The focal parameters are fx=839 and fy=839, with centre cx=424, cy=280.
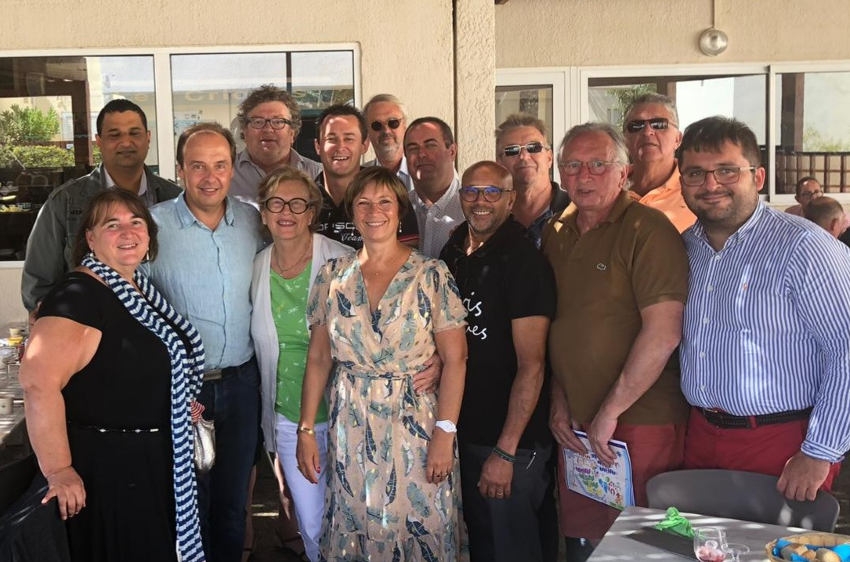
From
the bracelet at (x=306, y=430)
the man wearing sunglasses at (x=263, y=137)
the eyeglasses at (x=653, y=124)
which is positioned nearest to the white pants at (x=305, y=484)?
the bracelet at (x=306, y=430)

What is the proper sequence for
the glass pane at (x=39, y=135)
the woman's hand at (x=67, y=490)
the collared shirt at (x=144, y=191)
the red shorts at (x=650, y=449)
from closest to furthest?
the woman's hand at (x=67, y=490)
the red shorts at (x=650, y=449)
the collared shirt at (x=144, y=191)
the glass pane at (x=39, y=135)

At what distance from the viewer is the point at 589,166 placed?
3102 mm

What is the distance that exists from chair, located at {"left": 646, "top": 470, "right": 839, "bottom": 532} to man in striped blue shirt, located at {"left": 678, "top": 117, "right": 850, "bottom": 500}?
0.16 feet

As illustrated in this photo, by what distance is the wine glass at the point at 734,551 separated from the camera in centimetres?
213

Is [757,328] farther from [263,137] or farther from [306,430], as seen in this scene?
[263,137]

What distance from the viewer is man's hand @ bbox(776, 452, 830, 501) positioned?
2.59 metres

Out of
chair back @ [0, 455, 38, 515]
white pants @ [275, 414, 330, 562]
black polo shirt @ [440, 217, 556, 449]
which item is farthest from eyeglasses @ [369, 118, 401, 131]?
chair back @ [0, 455, 38, 515]

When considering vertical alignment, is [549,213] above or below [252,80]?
below

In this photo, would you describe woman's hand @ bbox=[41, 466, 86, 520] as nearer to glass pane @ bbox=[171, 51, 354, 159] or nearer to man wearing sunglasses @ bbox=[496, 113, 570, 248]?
man wearing sunglasses @ bbox=[496, 113, 570, 248]

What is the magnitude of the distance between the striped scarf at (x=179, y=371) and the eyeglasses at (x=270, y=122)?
1534 mm

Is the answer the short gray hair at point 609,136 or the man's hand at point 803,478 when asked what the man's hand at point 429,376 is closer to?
the short gray hair at point 609,136

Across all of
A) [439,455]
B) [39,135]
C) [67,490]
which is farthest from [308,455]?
[39,135]

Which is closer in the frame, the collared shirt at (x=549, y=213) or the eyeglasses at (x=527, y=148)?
the collared shirt at (x=549, y=213)

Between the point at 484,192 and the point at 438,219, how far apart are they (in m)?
0.80
